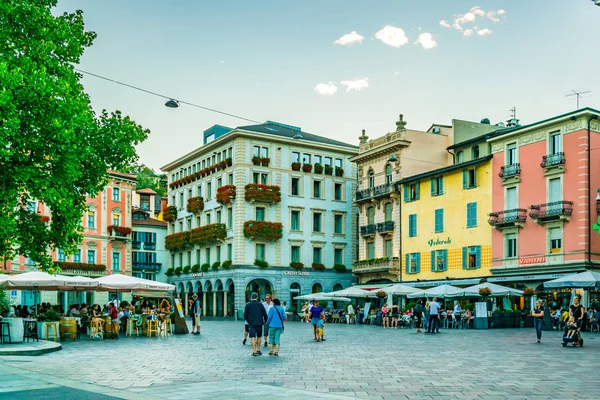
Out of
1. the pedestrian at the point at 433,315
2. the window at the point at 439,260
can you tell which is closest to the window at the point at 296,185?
the window at the point at 439,260

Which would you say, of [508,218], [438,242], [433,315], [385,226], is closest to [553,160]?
[508,218]

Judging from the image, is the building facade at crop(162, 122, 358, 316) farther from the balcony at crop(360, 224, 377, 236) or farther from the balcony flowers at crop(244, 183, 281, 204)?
the balcony at crop(360, 224, 377, 236)

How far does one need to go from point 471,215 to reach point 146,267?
137 ft

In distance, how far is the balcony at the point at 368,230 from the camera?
2317 inches

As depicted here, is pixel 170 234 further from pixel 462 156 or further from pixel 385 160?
pixel 462 156

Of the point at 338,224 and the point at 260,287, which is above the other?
the point at 338,224

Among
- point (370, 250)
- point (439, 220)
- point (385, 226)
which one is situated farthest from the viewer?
point (370, 250)

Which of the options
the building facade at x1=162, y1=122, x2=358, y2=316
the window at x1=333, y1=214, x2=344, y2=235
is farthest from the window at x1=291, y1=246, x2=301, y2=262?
the window at x1=333, y1=214, x2=344, y2=235

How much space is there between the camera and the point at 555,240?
41.8 meters

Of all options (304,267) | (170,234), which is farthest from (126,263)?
(304,267)

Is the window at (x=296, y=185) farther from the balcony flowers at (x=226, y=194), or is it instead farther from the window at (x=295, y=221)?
the balcony flowers at (x=226, y=194)

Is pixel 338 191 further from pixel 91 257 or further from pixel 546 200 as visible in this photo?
pixel 546 200

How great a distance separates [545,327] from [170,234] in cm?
Result: 4979

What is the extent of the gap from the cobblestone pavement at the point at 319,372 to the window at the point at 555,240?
1929cm
